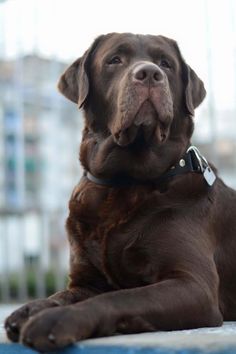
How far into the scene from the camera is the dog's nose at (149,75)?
2.81m

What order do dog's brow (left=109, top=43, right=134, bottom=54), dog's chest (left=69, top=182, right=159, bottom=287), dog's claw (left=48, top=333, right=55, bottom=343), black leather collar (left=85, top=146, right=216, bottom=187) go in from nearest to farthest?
dog's claw (left=48, top=333, right=55, bottom=343) → dog's chest (left=69, top=182, right=159, bottom=287) → black leather collar (left=85, top=146, right=216, bottom=187) → dog's brow (left=109, top=43, right=134, bottom=54)

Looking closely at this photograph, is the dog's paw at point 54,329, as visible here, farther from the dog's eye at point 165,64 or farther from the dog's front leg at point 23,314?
the dog's eye at point 165,64

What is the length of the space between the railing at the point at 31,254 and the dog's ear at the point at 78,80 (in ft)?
14.3

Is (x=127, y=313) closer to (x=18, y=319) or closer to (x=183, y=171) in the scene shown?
(x=18, y=319)

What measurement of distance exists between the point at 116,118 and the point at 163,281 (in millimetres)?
726

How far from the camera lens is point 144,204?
2.79 meters

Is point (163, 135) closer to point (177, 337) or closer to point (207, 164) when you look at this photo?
point (207, 164)

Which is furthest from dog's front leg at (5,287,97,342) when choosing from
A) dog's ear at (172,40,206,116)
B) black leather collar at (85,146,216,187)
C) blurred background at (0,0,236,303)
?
blurred background at (0,0,236,303)

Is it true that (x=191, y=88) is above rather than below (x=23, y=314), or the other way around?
above

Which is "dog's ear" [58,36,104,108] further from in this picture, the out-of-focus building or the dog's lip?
the out-of-focus building

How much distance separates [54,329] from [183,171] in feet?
3.33

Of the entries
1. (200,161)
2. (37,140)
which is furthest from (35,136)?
(200,161)

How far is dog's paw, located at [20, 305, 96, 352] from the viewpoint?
2094mm

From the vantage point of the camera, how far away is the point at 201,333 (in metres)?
2.22
